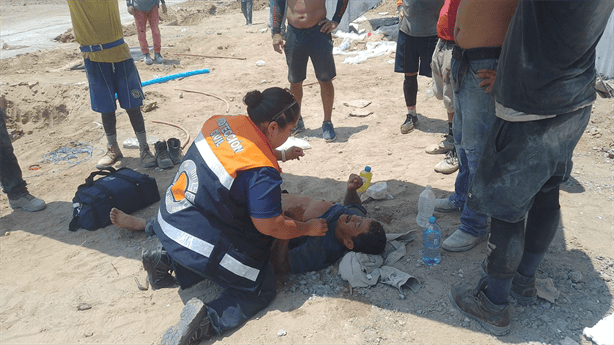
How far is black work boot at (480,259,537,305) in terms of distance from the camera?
265cm

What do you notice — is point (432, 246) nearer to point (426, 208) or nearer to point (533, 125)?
point (426, 208)

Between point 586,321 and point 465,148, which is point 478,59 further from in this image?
point 586,321

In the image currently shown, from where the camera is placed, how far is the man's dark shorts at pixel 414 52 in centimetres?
529

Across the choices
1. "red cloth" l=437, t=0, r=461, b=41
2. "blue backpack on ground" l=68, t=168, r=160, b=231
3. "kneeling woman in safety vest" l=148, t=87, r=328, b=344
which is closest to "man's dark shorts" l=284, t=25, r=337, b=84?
"red cloth" l=437, t=0, r=461, b=41

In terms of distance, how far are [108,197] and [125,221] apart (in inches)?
18.0

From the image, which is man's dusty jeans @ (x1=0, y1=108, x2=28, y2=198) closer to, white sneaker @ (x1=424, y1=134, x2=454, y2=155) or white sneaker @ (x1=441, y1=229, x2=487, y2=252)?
white sneaker @ (x1=441, y1=229, x2=487, y2=252)

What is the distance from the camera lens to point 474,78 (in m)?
2.88

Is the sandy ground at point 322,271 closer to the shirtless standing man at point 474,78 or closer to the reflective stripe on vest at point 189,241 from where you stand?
the shirtless standing man at point 474,78

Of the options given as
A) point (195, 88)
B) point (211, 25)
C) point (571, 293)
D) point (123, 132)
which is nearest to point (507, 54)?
point (571, 293)

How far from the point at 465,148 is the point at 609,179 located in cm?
181

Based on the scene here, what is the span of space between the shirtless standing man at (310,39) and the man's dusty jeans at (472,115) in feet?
7.80

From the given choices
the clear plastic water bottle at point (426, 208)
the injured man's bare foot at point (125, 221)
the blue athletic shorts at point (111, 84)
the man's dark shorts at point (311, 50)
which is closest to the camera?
the clear plastic water bottle at point (426, 208)

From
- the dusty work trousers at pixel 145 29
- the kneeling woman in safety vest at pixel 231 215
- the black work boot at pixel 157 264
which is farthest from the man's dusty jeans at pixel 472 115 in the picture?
the dusty work trousers at pixel 145 29

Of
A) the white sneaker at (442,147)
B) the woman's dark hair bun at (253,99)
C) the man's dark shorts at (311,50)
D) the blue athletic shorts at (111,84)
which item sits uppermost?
the woman's dark hair bun at (253,99)
